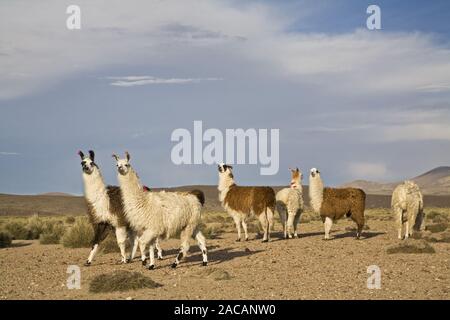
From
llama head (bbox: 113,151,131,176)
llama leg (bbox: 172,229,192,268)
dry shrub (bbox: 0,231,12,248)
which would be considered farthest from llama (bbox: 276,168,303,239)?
dry shrub (bbox: 0,231,12,248)

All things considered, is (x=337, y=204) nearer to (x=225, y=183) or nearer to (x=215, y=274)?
(x=225, y=183)

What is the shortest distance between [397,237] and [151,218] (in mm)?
10191

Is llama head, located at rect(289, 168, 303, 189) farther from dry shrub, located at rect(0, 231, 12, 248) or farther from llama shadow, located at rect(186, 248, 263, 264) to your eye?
dry shrub, located at rect(0, 231, 12, 248)

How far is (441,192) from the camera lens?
14638 centimetres

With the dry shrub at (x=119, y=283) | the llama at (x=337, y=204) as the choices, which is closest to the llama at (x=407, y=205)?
the llama at (x=337, y=204)

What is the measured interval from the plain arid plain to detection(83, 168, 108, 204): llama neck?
1.63m

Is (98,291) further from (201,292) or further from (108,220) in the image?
(108,220)

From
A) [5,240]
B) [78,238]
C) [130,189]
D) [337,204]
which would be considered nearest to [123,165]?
[130,189]

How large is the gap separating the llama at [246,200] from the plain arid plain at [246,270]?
799mm

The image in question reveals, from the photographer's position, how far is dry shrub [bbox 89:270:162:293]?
1059cm

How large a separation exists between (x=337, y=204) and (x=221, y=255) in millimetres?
5008

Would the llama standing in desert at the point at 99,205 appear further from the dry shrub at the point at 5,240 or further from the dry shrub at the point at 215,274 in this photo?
the dry shrub at the point at 5,240

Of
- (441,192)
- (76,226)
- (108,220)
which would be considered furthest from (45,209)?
(441,192)

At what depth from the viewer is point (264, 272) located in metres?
12.9
